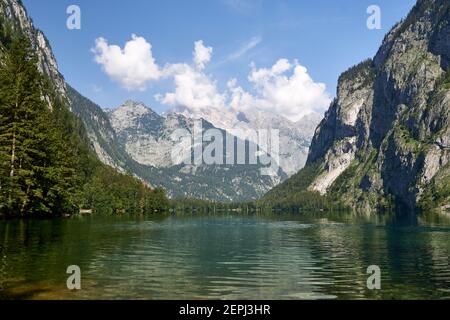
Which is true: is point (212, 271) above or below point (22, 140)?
below

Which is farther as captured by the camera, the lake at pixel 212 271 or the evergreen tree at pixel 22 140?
the evergreen tree at pixel 22 140

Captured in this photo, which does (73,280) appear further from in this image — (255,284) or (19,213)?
(19,213)

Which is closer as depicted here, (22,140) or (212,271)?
(212,271)

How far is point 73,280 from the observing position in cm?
2725

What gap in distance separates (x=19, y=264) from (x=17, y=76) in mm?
53179

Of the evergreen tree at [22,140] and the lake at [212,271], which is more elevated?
the evergreen tree at [22,140]

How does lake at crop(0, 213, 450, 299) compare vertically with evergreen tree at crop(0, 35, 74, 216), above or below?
below

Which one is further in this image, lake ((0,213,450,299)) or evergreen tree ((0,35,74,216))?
evergreen tree ((0,35,74,216))
